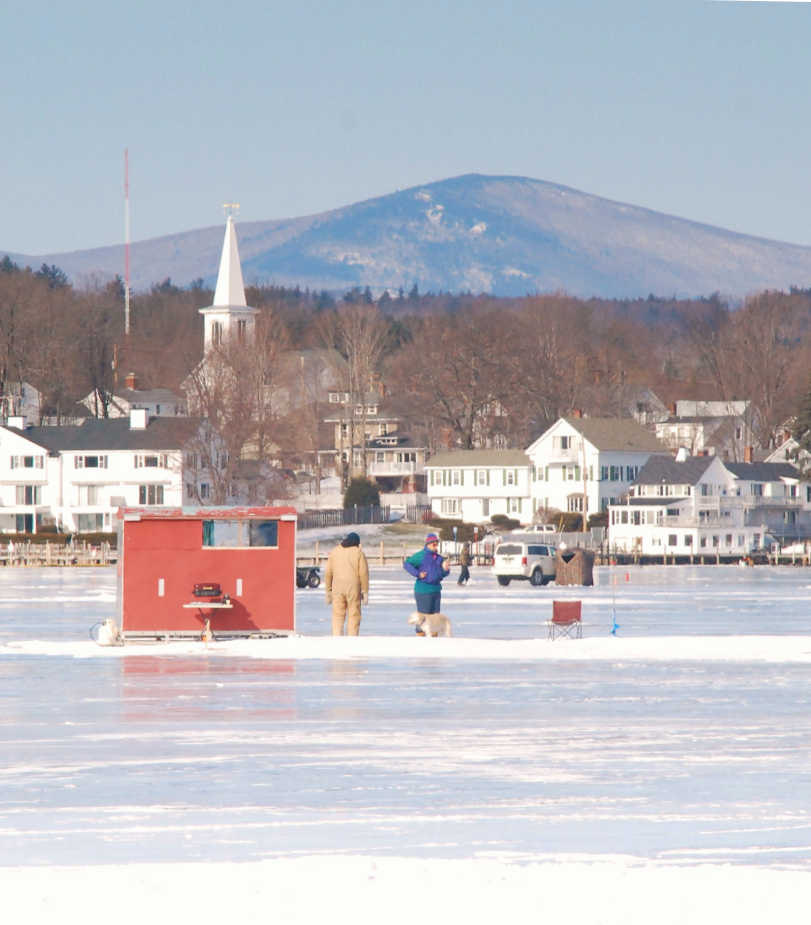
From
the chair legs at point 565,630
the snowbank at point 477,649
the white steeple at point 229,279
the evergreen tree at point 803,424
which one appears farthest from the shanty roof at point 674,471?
the snowbank at point 477,649

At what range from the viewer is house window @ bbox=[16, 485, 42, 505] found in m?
93.1

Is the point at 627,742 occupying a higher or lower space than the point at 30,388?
lower

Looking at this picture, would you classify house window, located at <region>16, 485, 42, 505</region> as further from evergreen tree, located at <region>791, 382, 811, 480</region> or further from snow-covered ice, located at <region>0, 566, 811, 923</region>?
snow-covered ice, located at <region>0, 566, 811, 923</region>

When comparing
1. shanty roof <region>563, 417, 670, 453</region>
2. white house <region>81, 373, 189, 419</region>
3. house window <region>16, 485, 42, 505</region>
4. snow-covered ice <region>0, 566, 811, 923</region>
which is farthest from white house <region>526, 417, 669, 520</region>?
snow-covered ice <region>0, 566, 811, 923</region>

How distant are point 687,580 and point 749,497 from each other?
142 feet

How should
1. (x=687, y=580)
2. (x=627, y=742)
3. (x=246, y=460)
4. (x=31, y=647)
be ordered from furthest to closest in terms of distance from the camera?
(x=246, y=460), (x=687, y=580), (x=31, y=647), (x=627, y=742)

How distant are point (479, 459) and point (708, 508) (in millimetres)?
16388

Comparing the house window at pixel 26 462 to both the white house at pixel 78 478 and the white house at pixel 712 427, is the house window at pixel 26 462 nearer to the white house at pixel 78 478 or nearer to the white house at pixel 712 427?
the white house at pixel 78 478

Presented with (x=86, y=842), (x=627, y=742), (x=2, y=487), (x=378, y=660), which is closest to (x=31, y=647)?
(x=378, y=660)

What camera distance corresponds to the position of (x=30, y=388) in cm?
12050

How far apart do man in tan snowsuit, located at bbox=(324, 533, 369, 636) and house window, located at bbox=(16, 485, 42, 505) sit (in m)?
74.8

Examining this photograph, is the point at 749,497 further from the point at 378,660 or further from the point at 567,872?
the point at 567,872

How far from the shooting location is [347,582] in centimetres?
2069

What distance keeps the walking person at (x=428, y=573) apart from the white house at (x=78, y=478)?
2825 inches
